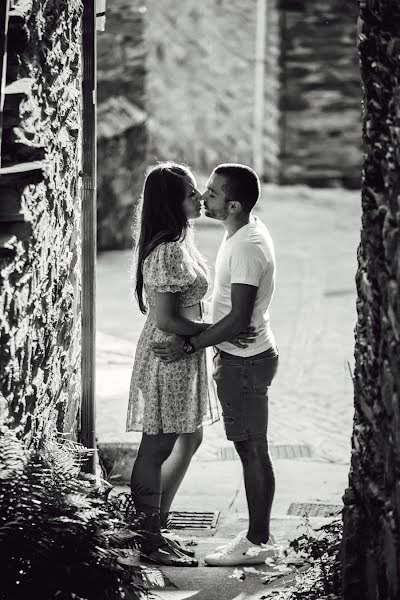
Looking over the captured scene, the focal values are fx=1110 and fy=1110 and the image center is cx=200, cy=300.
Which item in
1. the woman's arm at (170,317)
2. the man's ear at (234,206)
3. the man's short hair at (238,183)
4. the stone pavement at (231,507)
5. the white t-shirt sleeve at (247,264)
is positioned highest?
the man's short hair at (238,183)

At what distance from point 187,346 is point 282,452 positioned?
249cm

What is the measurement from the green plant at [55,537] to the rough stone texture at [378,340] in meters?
0.80

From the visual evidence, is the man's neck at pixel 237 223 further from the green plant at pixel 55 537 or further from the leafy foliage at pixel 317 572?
the green plant at pixel 55 537

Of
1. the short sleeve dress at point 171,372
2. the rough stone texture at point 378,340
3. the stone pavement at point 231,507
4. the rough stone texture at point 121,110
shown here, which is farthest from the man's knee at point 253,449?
the rough stone texture at point 121,110

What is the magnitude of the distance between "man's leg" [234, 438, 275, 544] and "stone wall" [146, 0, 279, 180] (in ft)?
42.7

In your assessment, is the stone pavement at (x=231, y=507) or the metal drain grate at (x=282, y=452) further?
the metal drain grate at (x=282, y=452)

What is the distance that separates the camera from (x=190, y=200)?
16.4 feet

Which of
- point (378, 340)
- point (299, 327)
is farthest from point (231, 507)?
point (299, 327)

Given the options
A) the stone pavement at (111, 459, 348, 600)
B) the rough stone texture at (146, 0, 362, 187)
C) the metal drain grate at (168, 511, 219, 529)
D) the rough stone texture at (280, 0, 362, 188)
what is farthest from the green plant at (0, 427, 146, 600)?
the rough stone texture at (280, 0, 362, 188)

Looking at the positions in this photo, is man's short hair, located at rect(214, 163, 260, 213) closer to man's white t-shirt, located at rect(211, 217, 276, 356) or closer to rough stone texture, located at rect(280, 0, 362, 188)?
man's white t-shirt, located at rect(211, 217, 276, 356)

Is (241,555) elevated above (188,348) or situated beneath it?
situated beneath

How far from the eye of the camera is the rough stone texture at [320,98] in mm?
19922

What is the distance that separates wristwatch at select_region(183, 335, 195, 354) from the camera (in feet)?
16.2

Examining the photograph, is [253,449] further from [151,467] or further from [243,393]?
[151,467]
